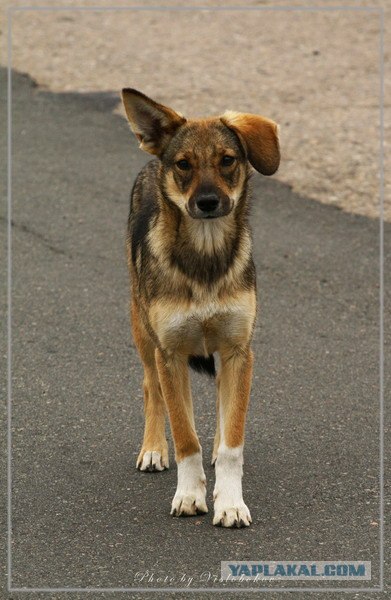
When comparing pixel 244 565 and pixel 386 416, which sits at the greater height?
pixel 244 565

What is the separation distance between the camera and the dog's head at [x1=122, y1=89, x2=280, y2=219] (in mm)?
5652

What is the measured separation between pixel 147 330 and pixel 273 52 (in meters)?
8.65

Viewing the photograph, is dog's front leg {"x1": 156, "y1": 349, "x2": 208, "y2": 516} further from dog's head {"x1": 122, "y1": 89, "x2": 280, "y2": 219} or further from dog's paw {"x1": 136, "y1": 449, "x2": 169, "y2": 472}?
dog's head {"x1": 122, "y1": 89, "x2": 280, "y2": 219}

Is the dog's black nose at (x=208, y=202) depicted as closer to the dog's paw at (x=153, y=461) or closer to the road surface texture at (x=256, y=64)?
the dog's paw at (x=153, y=461)

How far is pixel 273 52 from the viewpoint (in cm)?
1446

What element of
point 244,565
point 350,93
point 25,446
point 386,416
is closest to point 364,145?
point 350,93

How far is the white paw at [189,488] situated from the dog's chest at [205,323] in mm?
520

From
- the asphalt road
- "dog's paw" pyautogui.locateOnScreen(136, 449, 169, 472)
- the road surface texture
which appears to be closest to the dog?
the asphalt road

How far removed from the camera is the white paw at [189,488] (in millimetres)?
5941

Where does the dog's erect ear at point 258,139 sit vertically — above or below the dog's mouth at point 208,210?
above

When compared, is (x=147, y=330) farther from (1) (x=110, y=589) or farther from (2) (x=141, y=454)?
(1) (x=110, y=589)

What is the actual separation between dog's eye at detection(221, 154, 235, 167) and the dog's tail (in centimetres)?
97

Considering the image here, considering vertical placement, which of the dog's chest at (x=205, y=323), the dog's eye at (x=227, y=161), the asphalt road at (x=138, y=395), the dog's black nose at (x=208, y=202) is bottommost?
the asphalt road at (x=138, y=395)

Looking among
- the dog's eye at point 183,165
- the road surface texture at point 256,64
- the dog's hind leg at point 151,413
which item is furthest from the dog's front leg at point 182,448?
the road surface texture at point 256,64
